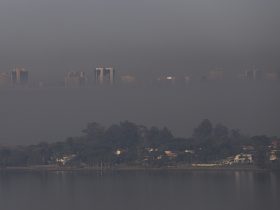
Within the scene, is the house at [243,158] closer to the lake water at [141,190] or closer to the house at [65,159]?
the lake water at [141,190]

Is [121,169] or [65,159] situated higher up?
[65,159]

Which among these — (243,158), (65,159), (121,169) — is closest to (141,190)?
(121,169)

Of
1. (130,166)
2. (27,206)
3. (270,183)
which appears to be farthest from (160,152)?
(27,206)

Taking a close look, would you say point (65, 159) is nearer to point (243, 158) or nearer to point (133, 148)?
point (133, 148)

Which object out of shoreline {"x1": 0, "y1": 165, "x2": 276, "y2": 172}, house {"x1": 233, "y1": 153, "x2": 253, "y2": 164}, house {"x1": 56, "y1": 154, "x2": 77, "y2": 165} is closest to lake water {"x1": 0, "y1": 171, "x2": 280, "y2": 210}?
shoreline {"x1": 0, "y1": 165, "x2": 276, "y2": 172}

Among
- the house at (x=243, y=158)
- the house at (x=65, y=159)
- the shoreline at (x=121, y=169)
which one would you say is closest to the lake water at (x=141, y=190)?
the shoreline at (x=121, y=169)

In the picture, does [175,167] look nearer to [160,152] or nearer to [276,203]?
[160,152]
